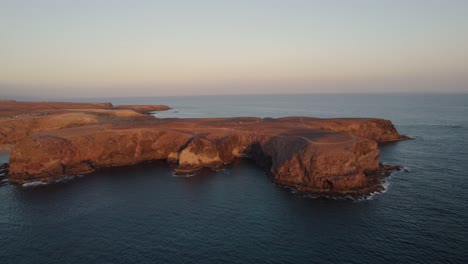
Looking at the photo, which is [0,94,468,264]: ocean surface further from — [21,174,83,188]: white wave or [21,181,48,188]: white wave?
[21,174,83,188]: white wave

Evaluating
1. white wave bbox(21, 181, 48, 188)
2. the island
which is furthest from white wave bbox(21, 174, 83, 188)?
the island

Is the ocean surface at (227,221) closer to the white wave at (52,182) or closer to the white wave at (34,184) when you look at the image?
the white wave at (34,184)

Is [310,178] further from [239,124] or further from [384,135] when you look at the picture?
[384,135]

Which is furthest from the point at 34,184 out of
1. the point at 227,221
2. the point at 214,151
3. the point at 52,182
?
the point at 227,221

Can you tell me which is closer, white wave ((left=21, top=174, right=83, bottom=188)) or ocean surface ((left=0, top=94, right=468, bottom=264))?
ocean surface ((left=0, top=94, right=468, bottom=264))

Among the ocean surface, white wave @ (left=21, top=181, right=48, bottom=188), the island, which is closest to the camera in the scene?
the ocean surface

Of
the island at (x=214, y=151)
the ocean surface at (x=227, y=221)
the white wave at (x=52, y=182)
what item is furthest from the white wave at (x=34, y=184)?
the island at (x=214, y=151)
